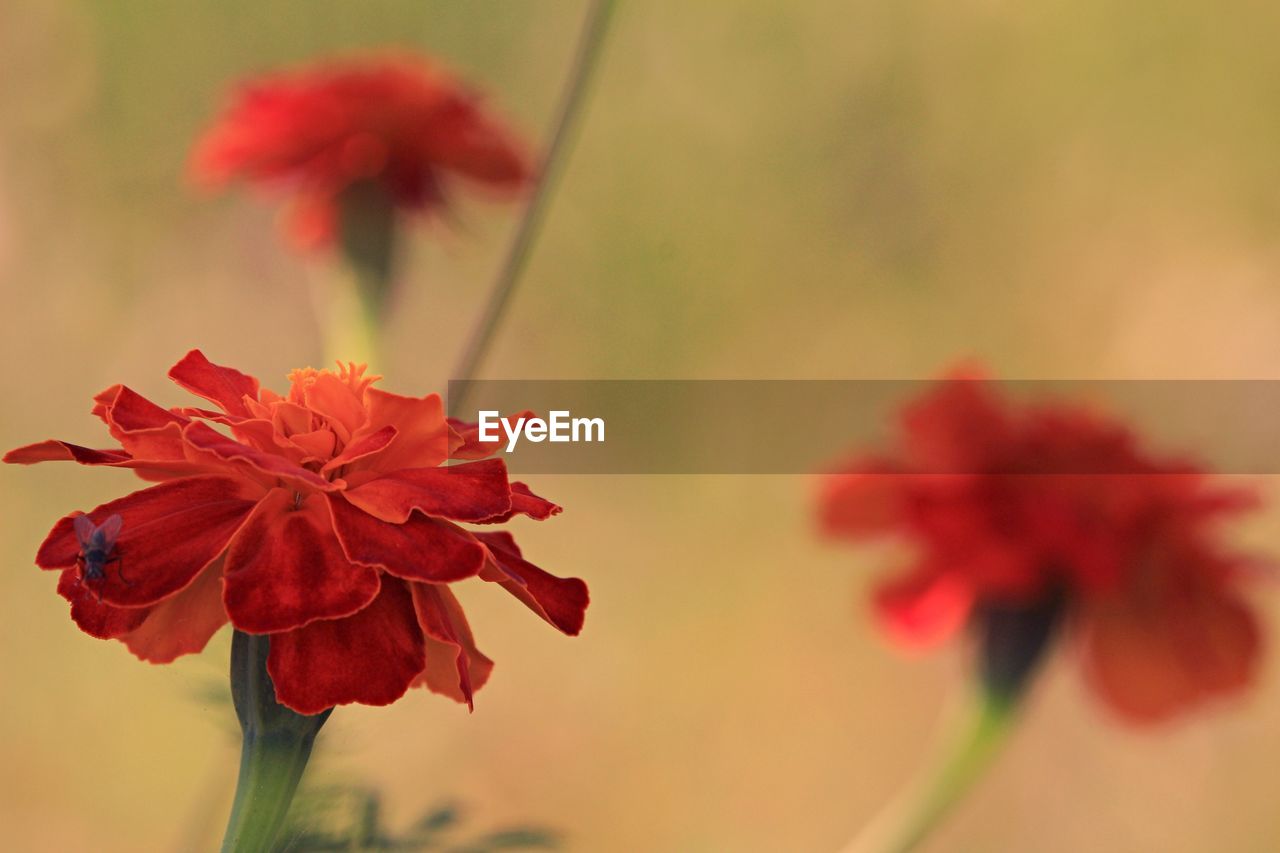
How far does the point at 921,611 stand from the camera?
612 mm

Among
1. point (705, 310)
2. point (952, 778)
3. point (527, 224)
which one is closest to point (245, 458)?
point (527, 224)

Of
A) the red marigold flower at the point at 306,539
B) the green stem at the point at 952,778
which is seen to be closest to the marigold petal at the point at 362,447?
the red marigold flower at the point at 306,539

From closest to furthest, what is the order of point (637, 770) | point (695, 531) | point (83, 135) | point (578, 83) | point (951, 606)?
point (578, 83) → point (951, 606) → point (637, 770) → point (695, 531) → point (83, 135)

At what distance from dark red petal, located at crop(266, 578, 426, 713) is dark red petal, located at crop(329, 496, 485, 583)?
0.02 metres

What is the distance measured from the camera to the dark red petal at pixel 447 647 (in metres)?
0.27

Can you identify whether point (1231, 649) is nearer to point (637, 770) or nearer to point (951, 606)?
point (951, 606)

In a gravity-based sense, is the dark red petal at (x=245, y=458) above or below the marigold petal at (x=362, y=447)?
below

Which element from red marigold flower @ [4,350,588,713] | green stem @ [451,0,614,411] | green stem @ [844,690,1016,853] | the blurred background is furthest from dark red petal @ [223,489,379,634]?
the blurred background

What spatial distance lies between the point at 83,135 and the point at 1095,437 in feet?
4.66

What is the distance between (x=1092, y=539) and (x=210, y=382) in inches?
15.1

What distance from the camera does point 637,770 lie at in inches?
49.3

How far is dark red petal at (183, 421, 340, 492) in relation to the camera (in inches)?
10.2

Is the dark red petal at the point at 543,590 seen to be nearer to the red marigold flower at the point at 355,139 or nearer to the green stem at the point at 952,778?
the green stem at the point at 952,778

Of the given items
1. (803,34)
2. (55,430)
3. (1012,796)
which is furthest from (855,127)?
(55,430)
